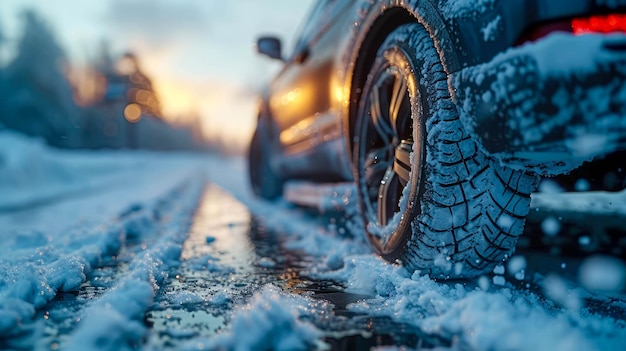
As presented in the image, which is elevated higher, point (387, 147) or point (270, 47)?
point (270, 47)

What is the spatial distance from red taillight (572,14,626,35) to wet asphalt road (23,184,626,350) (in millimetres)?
977

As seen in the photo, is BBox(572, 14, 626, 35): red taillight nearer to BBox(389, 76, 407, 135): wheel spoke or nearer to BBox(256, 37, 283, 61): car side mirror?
BBox(389, 76, 407, 135): wheel spoke

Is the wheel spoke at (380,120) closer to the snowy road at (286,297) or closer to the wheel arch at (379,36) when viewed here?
the wheel arch at (379,36)

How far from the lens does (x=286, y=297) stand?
178 cm

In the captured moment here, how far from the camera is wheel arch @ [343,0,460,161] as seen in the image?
5.56 feet

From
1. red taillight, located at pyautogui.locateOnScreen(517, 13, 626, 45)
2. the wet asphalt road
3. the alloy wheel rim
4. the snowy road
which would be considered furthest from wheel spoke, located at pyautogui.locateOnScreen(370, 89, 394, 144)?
red taillight, located at pyautogui.locateOnScreen(517, 13, 626, 45)

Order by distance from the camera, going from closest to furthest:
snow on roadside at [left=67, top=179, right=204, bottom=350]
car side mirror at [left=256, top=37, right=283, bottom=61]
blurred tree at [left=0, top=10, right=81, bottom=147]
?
snow on roadside at [left=67, top=179, right=204, bottom=350] → car side mirror at [left=256, top=37, right=283, bottom=61] → blurred tree at [left=0, top=10, right=81, bottom=147]

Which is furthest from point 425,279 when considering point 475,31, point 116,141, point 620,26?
point 116,141

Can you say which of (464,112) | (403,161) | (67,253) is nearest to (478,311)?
(464,112)

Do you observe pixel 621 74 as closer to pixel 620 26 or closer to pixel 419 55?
pixel 620 26

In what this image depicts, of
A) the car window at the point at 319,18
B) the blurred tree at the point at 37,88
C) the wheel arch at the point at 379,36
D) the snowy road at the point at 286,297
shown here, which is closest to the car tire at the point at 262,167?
the car window at the point at 319,18

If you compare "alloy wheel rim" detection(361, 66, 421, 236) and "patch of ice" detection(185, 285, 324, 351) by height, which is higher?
"alloy wheel rim" detection(361, 66, 421, 236)

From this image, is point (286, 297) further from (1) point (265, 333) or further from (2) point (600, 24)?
(2) point (600, 24)

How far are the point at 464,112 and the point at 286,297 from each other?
3.08ft
